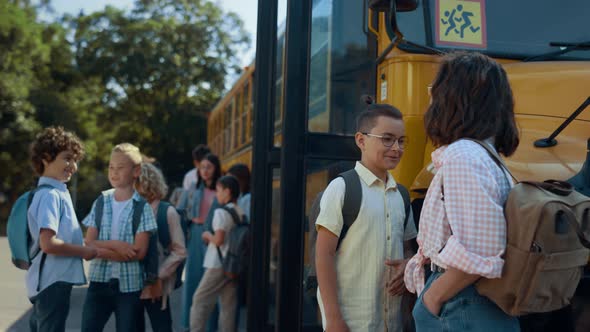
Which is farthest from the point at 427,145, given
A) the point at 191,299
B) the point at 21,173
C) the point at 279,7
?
the point at 21,173

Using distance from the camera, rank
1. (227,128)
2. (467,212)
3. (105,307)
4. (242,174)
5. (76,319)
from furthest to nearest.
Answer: (227,128) < (76,319) < (242,174) < (105,307) < (467,212)

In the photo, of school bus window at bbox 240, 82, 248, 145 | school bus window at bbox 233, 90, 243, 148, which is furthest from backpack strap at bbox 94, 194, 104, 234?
school bus window at bbox 233, 90, 243, 148

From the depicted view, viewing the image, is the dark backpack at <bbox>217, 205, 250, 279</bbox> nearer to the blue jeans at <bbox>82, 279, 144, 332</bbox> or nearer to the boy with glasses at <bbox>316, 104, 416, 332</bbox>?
the blue jeans at <bbox>82, 279, 144, 332</bbox>

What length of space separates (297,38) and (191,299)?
3.48 metres

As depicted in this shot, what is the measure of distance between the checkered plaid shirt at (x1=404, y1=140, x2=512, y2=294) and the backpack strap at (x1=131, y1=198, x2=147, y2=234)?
84.9 inches

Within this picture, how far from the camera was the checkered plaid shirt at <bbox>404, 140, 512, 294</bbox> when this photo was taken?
169cm

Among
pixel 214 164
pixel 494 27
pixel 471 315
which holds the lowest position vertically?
pixel 471 315

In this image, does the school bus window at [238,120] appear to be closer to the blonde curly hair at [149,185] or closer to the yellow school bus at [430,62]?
the blonde curly hair at [149,185]

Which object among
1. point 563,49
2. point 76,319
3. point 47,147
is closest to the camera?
point 563,49

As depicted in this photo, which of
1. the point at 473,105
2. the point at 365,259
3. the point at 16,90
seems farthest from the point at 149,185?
the point at 16,90

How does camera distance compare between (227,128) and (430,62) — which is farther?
(227,128)

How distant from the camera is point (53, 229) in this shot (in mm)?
3256

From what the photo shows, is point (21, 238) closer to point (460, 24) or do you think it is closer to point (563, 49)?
point (460, 24)

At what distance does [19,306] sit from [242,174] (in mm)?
A: 3119
